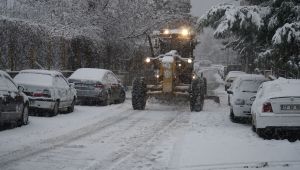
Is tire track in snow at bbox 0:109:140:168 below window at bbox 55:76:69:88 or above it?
below

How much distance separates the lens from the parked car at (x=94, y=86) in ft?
77.3

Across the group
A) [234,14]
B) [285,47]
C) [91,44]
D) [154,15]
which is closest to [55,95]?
[234,14]

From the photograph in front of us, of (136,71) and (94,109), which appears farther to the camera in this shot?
(136,71)

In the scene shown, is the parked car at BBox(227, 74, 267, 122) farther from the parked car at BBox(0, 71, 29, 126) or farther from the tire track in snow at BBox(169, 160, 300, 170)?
the tire track in snow at BBox(169, 160, 300, 170)

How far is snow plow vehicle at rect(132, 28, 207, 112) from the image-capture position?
22.5 metres

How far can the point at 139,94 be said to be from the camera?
74.4ft

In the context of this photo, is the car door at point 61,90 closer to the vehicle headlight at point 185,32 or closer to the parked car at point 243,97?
the parked car at point 243,97

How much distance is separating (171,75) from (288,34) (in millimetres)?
6440

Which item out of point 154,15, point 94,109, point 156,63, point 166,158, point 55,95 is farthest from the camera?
point 154,15

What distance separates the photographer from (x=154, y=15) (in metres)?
42.6

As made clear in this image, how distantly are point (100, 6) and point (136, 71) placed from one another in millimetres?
7730

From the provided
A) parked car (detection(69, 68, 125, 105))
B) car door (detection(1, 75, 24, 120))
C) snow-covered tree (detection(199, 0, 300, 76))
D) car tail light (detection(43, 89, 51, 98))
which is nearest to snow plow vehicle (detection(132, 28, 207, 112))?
parked car (detection(69, 68, 125, 105))

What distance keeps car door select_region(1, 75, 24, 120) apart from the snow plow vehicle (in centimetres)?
762

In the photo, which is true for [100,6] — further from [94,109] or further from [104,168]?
[104,168]
